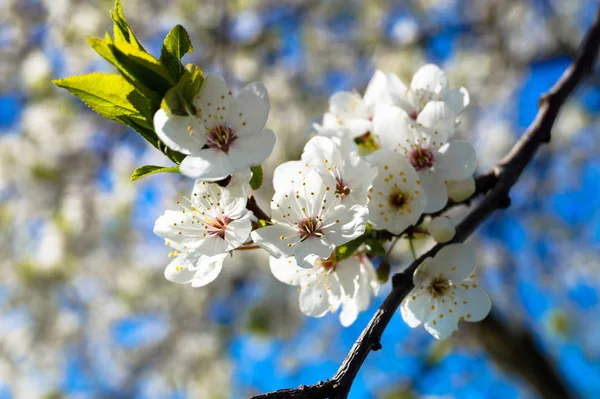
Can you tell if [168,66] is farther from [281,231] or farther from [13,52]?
[13,52]

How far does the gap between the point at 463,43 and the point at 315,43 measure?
1628 mm

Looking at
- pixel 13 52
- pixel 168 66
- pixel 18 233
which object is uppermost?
pixel 13 52

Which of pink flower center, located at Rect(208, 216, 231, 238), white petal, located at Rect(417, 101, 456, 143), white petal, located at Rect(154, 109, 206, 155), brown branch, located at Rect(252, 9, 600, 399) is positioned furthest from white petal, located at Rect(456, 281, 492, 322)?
white petal, located at Rect(154, 109, 206, 155)

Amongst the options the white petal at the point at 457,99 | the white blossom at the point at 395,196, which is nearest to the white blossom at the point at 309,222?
the white blossom at the point at 395,196

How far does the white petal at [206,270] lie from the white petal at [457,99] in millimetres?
672

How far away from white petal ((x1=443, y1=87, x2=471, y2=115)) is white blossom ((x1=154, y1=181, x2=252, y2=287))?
0.62m

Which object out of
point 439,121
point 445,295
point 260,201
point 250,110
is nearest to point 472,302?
point 445,295

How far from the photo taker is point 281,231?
0.94m

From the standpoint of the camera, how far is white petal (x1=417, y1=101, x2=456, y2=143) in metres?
1.17

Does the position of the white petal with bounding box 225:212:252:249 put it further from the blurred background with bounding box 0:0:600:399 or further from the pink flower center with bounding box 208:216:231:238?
the blurred background with bounding box 0:0:600:399

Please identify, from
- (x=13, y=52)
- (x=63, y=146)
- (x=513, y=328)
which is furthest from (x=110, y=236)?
(x=513, y=328)

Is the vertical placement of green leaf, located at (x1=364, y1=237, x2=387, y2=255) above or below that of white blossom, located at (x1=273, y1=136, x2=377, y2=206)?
below

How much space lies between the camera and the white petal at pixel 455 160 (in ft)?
3.70

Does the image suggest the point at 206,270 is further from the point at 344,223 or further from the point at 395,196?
the point at 395,196
